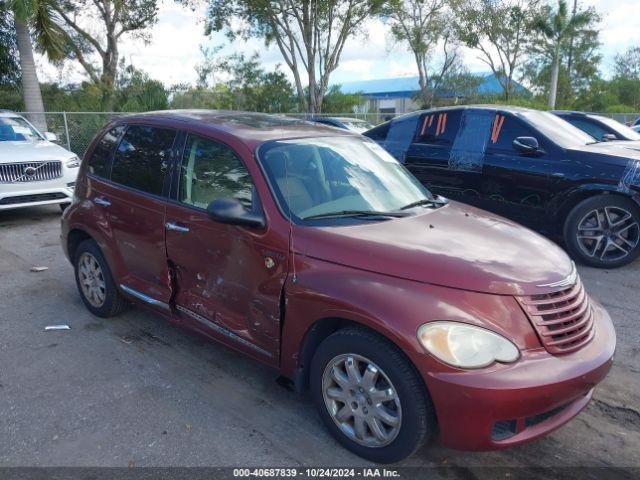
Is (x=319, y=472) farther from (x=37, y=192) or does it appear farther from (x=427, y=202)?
(x=37, y=192)

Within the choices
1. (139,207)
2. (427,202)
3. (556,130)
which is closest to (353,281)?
(427,202)

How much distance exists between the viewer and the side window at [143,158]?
384cm

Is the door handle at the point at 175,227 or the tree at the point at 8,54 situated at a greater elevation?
the tree at the point at 8,54

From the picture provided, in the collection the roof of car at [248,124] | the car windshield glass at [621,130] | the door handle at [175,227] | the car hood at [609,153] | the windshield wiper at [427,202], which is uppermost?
the roof of car at [248,124]

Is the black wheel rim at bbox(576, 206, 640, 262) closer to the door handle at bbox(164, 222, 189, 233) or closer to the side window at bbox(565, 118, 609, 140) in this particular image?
the side window at bbox(565, 118, 609, 140)

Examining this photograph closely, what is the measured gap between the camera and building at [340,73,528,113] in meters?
43.0

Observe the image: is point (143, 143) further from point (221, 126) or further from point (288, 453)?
point (288, 453)

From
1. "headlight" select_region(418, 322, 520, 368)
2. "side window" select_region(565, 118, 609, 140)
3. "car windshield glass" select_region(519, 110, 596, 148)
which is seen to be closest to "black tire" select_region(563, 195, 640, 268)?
"car windshield glass" select_region(519, 110, 596, 148)

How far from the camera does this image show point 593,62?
43.7 m

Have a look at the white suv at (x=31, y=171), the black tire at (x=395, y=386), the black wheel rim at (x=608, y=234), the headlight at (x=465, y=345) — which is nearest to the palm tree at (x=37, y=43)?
the white suv at (x=31, y=171)

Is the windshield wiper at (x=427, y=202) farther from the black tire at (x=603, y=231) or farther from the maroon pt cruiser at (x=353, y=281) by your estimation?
the black tire at (x=603, y=231)

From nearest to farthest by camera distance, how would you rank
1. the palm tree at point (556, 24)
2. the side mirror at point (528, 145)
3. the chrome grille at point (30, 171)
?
the side mirror at point (528, 145), the chrome grille at point (30, 171), the palm tree at point (556, 24)

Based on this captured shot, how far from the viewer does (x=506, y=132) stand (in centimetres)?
664

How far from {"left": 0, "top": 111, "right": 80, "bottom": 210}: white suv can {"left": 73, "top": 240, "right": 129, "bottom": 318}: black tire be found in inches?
169
